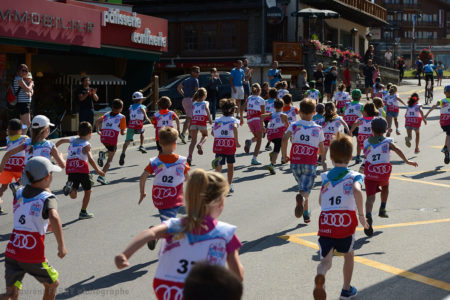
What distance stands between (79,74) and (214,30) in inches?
613

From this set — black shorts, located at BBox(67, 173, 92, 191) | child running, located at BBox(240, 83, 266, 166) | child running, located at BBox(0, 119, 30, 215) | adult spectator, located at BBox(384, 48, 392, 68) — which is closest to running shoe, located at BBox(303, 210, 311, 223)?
black shorts, located at BBox(67, 173, 92, 191)

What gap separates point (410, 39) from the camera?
99.3 m

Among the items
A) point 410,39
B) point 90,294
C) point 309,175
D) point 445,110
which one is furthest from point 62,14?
point 410,39

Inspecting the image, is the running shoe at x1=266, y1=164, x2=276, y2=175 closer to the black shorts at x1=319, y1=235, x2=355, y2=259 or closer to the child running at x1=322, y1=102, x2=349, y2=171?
the child running at x1=322, y1=102, x2=349, y2=171

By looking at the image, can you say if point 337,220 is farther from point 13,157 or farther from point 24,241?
point 13,157

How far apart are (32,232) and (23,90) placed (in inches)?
A: 462

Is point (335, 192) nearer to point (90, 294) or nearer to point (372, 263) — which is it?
point (372, 263)

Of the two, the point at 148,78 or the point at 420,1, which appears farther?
the point at 420,1

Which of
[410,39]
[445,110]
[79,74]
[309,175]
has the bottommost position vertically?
[309,175]

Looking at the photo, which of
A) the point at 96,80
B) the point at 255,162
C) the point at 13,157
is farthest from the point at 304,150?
the point at 96,80

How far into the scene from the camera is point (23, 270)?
5727mm

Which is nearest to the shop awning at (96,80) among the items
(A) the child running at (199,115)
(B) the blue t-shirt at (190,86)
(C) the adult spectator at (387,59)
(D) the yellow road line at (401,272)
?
(B) the blue t-shirt at (190,86)

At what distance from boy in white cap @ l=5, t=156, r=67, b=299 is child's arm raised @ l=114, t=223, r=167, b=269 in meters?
1.72

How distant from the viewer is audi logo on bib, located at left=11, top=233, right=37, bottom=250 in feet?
18.7
